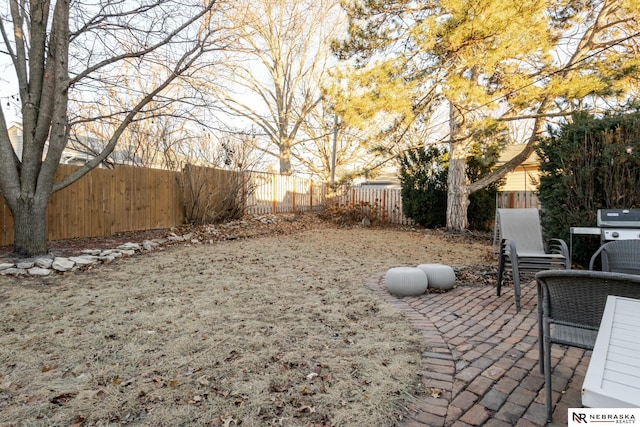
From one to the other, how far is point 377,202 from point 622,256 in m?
10.4

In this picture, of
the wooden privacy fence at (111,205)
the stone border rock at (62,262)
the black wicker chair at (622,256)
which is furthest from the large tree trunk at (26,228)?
the black wicker chair at (622,256)

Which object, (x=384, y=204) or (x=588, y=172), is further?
(x=384, y=204)

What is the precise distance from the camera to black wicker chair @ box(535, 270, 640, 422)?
1566mm

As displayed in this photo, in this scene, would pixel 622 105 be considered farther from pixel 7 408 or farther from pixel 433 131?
pixel 433 131

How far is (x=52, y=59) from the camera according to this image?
5246 mm

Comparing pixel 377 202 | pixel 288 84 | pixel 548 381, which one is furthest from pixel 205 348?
pixel 288 84

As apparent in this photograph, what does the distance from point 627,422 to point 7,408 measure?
2621 millimetres

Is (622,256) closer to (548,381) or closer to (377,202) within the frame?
(548,381)

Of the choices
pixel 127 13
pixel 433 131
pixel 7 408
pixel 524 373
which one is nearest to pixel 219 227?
pixel 127 13

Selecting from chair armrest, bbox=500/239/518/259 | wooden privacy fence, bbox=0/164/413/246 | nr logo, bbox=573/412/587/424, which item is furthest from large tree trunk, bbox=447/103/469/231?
nr logo, bbox=573/412/587/424

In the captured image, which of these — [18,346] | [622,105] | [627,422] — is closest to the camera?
[627,422]

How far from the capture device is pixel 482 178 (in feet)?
34.2

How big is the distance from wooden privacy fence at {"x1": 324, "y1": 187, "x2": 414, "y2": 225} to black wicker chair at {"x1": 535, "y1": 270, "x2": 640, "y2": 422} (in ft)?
34.3

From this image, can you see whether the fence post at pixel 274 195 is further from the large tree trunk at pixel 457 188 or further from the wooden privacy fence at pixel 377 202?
the large tree trunk at pixel 457 188
